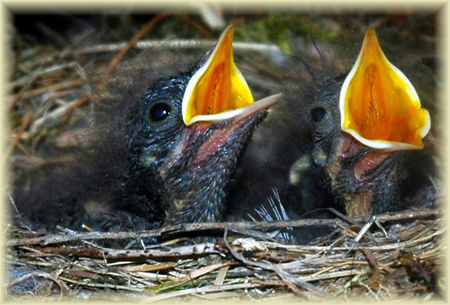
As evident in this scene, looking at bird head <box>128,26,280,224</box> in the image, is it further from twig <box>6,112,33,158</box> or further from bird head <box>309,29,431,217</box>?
Result: twig <box>6,112,33,158</box>

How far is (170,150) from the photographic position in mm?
2170

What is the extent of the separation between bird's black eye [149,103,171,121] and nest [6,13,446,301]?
368 mm

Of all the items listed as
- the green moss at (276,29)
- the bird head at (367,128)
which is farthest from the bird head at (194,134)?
the green moss at (276,29)

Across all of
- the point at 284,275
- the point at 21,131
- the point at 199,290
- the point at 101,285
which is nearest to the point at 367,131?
the point at 284,275

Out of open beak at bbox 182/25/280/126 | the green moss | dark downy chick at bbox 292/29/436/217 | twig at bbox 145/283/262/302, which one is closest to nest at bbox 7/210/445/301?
twig at bbox 145/283/262/302

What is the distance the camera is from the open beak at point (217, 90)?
6.73 feet

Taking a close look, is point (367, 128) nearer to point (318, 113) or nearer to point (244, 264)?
point (318, 113)

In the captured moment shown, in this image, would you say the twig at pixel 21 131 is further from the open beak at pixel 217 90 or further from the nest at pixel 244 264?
the open beak at pixel 217 90

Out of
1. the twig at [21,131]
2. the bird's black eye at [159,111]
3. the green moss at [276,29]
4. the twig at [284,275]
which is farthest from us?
the green moss at [276,29]

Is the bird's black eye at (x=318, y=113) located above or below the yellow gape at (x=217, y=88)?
below

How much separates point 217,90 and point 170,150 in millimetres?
239

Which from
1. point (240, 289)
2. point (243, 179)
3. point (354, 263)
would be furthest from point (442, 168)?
A: point (240, 289)

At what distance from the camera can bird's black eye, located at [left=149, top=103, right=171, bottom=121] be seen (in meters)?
2.16

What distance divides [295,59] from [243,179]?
1.82ft
